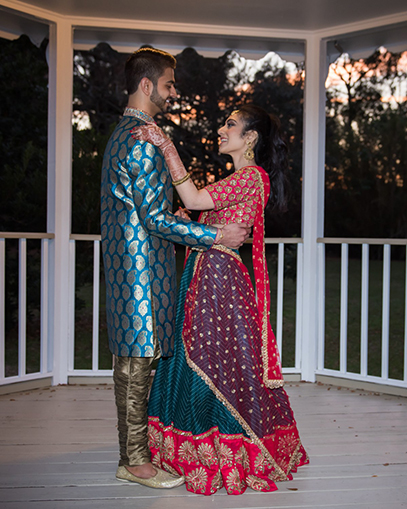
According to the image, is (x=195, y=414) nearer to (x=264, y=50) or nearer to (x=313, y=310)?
(x=313, y=310)

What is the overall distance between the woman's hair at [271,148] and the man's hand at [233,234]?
0.34 m

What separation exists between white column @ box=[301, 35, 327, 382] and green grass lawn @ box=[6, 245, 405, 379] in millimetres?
2612

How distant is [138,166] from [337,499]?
1516 millimetres

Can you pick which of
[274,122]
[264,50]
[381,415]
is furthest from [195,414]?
[264,50]

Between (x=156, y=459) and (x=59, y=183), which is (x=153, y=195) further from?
(x=59, y=183)

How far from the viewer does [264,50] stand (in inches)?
159

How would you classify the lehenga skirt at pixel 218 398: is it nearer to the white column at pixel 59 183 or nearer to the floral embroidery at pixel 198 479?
the floral embroidery at pixel 198 479

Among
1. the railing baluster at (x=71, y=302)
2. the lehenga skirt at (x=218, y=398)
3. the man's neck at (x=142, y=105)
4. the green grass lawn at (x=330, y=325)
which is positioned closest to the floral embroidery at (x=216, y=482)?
the lehenga skirt at (x=218, y=398)

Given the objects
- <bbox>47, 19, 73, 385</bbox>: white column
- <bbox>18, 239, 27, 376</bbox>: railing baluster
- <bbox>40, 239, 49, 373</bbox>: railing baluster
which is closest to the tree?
<bbox>47, 19, 73, 385</bbox>: white column

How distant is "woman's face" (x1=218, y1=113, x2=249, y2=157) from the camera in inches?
93.0

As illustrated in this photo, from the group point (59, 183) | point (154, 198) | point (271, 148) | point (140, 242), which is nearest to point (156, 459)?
point (140, 242)

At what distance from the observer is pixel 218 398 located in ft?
7.14

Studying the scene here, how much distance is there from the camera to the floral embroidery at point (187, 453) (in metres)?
2.18

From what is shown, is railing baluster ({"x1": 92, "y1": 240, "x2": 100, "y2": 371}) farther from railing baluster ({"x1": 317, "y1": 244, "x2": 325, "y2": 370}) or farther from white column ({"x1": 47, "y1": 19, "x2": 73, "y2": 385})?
railing baluster ({"x1": 317, "y1": 244, "x2": 325, "y2": 370})
